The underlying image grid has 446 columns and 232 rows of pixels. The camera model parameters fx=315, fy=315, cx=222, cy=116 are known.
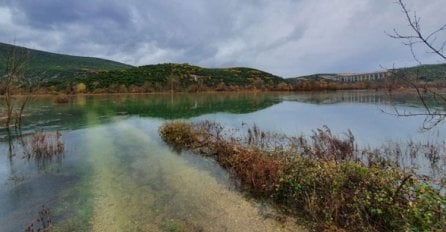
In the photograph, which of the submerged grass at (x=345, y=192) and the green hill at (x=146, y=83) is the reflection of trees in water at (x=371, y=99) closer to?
the submerged grass at (x=345, y=192)

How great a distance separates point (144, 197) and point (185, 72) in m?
134

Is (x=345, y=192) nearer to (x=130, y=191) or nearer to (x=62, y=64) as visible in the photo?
(x=130, y=191)

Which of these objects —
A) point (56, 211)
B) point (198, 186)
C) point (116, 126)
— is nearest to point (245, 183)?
point (198, 186)

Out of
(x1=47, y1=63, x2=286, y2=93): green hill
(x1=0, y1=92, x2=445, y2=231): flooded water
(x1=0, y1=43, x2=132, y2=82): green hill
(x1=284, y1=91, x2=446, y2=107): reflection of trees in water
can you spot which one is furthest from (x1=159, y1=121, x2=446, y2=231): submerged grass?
(x1=0, y1=43, x2=132, y2=82): green hill

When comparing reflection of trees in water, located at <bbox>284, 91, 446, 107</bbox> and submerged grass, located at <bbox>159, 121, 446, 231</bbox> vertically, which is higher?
reflection of trees in water, located at <bbox>284, 91, 446, 107</bbox>

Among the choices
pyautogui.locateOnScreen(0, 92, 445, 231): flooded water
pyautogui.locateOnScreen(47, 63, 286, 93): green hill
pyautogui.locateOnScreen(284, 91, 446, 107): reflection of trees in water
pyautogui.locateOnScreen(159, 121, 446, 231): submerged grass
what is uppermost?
pyautogui.locateOnScreen(47, 63, 286, 93): green hill

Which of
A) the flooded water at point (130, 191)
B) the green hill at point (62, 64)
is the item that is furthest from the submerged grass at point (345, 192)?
the green hill at point (62, 64)

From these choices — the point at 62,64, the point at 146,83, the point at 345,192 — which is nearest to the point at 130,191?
the point at 345,192

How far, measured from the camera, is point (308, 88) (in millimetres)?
95500

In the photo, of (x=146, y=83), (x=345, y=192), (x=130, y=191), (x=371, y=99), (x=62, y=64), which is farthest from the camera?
(x=62, y=64)

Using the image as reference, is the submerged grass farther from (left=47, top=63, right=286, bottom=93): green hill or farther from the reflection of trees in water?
(left=47, top=63, right=286, bottom=93): green hill

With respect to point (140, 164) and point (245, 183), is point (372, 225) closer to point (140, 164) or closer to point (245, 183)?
point (245, 183)

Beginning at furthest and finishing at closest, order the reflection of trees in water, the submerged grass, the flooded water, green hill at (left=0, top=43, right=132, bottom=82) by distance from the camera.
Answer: green hill at (left=0, top=43, right=132, bottom=82) < the reflection of trees in water < the flooded water < the submerged grass

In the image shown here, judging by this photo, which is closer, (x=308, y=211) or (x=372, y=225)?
(x=372, y=225)
